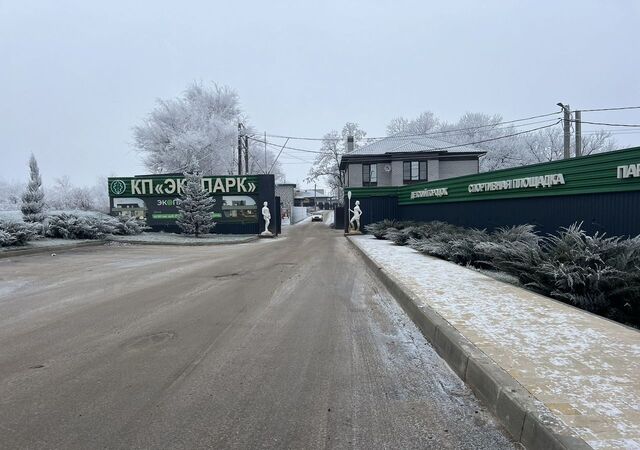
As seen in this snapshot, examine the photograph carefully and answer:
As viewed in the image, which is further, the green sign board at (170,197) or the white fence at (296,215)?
the white fence at (296,215)

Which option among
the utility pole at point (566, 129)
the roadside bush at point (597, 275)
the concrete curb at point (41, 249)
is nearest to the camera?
the roadside bush at point (597, 275)

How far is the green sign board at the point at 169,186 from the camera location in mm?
29203

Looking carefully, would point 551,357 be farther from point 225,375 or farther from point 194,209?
point 194,209

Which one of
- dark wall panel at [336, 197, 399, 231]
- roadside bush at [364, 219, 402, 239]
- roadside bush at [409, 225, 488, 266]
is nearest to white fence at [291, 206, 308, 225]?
dark wall panel at [336, 197, 399, 231]

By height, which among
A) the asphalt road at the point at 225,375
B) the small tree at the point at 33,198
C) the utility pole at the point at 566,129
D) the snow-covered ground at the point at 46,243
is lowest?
the asphalt road at the point at 225,375

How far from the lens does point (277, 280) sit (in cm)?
1059

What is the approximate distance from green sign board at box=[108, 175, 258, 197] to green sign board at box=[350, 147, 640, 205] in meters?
13.7

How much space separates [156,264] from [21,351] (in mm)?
8953

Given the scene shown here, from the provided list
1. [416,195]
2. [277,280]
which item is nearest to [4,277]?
[277,280]

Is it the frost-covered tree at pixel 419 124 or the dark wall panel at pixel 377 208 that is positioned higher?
the frost-covered tree at pixel 419 124

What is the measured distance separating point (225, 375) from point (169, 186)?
26.6 metres

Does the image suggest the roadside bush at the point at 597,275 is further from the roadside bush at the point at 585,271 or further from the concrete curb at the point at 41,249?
the concrete curb at the point at 41,249

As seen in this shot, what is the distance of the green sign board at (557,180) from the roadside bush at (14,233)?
17067 millimetres

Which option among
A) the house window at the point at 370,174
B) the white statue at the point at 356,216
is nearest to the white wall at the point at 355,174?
the house window at the point at 370,174
